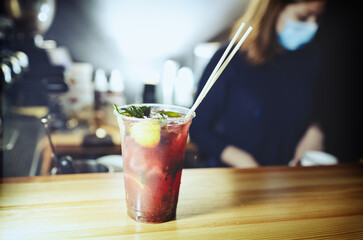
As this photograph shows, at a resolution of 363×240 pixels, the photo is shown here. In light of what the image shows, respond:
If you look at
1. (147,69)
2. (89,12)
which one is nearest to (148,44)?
(147,69)

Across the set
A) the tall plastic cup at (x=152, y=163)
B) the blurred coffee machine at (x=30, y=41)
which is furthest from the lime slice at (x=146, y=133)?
the blurred coffee machine at (x=30, y=41)

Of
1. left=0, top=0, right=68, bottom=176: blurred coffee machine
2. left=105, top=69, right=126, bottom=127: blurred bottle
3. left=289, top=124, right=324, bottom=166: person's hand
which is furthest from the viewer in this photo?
left=105, top=69, right=126, bottom=127: blurred bottle

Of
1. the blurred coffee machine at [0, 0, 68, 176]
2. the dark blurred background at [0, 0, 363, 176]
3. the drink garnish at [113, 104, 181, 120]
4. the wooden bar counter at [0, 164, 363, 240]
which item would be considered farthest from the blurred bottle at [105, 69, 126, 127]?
the drink garnish at [113, 104, 181, 120]

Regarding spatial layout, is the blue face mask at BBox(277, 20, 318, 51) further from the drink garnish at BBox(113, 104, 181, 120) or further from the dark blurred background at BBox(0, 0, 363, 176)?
the drink garnish at BBox(113, 104, 181, 120)

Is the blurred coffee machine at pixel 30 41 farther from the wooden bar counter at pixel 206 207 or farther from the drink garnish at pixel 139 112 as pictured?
the drink garnish at pixel 139 112

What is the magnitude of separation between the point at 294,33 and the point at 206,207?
150 cm

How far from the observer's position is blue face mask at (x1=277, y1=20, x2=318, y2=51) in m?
1.94

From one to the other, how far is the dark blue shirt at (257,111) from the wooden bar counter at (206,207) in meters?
0.91

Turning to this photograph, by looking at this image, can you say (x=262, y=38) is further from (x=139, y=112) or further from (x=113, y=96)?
(x=139, y=112)

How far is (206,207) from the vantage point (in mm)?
821

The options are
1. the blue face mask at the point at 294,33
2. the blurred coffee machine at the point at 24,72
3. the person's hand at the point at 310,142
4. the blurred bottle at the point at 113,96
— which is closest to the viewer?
the blurred coffee machine at the point at 24,72

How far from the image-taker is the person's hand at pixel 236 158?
1835 millimetres

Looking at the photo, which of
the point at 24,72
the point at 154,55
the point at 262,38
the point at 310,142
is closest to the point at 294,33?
the point at 262,38

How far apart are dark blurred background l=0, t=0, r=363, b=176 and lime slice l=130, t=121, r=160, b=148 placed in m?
1.80
